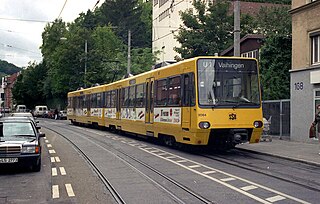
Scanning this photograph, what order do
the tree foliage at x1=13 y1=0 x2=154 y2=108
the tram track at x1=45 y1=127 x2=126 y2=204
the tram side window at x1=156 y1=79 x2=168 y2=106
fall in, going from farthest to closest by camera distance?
the tree foliage at x1=13 y1=0 x2=154 y2=108
the tram side window at x1=156 y1=79 x2=168 y2=106
the tram track at x1=45 y1=127 x2=126 y2=204

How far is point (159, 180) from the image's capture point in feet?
34.0

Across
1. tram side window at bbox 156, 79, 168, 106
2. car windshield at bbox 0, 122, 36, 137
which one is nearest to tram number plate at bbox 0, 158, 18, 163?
car windshield at bbox 0, 122, 36, 137

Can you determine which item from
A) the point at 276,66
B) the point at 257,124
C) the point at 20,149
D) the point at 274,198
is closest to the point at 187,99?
the point at 257,124

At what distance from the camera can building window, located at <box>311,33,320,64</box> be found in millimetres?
20219

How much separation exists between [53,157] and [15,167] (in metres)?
2.38

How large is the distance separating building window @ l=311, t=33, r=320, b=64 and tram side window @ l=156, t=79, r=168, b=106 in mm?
7173

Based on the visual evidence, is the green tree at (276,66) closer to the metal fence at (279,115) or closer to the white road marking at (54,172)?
the metal fence at (279,115)

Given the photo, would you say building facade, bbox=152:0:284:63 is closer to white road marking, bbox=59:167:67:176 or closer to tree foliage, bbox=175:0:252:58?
tree foliage, bbox=175:0:252:58

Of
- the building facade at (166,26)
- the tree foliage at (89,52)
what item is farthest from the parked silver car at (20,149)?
the building facade at (166,26)

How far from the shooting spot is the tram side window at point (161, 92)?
58.2ft

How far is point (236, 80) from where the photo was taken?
15344mm

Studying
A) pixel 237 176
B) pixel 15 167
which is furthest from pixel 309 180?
pixel 15 167

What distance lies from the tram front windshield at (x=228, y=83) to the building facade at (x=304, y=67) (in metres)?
5.20

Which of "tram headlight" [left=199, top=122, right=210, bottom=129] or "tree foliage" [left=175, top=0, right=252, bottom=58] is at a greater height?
"tree foliage" [left=175, top=0, right=252, bottom=58]
